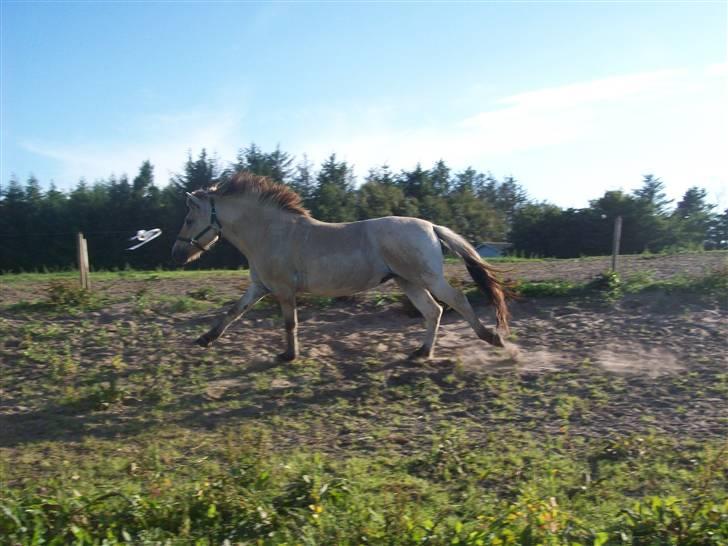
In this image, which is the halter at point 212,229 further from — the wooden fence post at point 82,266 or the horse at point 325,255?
the wooden fence post at point 82,266

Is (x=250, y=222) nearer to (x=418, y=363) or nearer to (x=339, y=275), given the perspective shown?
(x=339, y=275)

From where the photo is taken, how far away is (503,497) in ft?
16.4

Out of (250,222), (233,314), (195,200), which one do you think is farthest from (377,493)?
(195,200)

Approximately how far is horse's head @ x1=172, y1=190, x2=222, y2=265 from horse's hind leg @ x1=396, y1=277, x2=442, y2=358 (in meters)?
2.33

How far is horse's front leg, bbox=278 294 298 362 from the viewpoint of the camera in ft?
25.9

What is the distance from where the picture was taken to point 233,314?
7973 mm

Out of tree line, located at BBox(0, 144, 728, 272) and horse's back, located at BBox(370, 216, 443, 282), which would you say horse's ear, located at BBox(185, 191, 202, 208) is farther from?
tree line, located at BBox(0, 144, 728, 272)

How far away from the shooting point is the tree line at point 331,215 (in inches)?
1130

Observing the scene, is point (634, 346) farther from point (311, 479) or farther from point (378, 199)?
point (378, 199)

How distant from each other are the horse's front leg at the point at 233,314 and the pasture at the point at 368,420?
0.29m

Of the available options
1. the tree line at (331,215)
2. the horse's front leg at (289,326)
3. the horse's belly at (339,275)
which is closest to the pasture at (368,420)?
the horse's front leg at (289,326)

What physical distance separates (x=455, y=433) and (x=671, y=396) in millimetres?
2362

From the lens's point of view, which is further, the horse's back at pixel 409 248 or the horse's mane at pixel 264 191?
the horse's mane at pixel 264 191

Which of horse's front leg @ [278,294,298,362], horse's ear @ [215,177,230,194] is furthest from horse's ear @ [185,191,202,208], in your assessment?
horse's front leg @ [278,294,298,362]
